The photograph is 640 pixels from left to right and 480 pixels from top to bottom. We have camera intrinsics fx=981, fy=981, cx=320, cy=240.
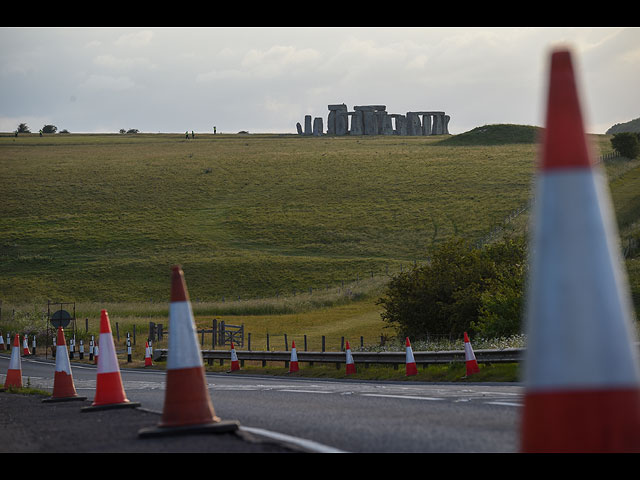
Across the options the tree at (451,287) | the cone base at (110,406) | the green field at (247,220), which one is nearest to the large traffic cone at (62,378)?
the cone base at (110,406)

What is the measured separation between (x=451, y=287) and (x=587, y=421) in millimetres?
27240

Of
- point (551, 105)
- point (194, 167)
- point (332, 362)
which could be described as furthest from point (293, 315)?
point (194, 167)

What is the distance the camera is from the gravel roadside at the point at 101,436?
7211mm

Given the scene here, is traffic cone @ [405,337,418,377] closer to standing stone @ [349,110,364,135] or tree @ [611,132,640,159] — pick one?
tree @ [611,132,640,159]

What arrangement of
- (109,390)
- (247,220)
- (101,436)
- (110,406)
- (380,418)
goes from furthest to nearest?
(247,220) < (109,390) < (110,406) < (380,418) < (101,436)

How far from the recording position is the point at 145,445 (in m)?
7.64

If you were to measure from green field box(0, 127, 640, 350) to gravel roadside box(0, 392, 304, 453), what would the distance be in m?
32.4

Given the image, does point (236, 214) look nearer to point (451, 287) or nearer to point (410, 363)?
point (451, 287)

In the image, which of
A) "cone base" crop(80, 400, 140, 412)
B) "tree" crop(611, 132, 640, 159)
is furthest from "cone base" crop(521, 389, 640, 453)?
"tree" crop(611, 132, 640, 159)

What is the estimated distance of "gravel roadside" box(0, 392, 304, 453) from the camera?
7.21 metres

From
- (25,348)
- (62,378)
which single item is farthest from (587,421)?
(25,348)

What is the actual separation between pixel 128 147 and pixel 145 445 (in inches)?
5695

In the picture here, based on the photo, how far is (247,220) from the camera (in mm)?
89625

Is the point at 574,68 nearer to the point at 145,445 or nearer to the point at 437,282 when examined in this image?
the point at 145,445
